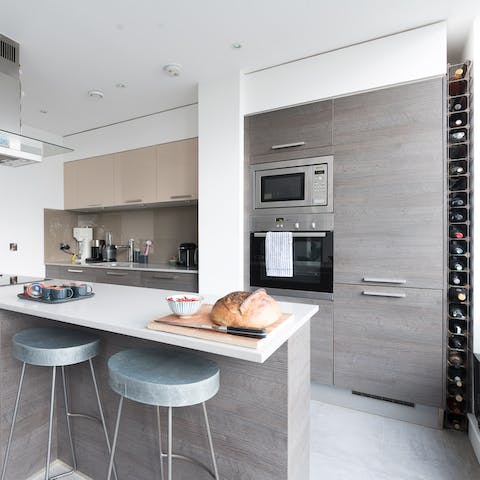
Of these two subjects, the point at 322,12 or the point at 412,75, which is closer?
the point at 322,12

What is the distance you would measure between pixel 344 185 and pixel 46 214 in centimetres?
330

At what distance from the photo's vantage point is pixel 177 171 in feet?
9.93

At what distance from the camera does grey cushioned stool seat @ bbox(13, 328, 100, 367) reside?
4.07 feet

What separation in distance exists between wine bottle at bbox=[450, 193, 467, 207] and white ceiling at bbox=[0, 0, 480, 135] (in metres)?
1.00

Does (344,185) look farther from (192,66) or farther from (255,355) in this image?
(255,355)

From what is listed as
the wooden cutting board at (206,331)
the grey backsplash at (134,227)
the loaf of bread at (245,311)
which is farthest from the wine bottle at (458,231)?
the grey backsplash at (134,227)

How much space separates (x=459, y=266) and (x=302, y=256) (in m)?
0.94

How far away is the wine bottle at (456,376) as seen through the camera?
6.18 feet

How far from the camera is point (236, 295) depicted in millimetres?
1025

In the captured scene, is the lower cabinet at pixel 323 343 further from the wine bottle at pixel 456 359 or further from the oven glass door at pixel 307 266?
the wine bottle at pixel 456 359

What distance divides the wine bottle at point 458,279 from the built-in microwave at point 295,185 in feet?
2.71

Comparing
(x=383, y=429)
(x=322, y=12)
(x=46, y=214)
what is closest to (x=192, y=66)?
(x=322, y=12)

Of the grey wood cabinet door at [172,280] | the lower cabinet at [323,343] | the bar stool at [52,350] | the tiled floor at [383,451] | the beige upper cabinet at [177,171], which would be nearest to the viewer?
the bar stool at [52,350]

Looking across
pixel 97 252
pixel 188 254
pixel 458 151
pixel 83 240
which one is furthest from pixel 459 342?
pixel 83 240
